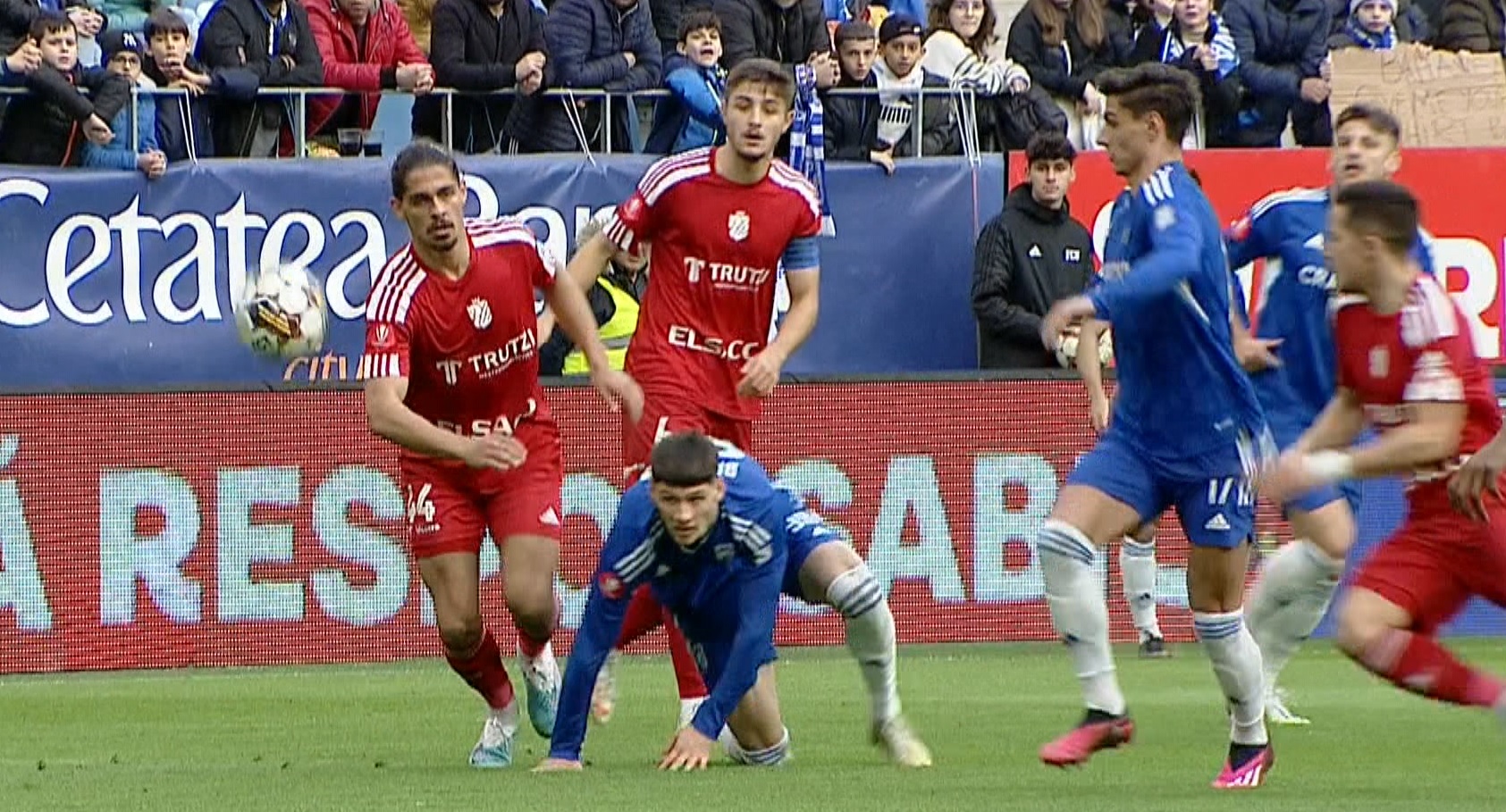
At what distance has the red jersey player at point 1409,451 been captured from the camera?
28.2ft

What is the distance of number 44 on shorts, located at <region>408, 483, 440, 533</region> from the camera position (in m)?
10.7

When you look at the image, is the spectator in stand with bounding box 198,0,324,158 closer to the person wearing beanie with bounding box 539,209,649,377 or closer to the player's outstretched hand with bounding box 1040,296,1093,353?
the person wearing beanie with bounding box 539,209,649,377

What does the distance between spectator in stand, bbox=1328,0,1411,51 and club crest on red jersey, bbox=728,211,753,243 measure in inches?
367

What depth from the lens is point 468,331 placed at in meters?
10.4

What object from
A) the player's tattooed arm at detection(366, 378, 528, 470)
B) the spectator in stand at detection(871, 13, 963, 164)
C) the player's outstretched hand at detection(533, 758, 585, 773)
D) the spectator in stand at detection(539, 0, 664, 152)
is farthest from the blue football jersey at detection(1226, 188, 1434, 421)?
the spectator in stand at detection(539, 0, 664, 152)

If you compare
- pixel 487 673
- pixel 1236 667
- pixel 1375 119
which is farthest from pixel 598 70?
pixel 1236 667

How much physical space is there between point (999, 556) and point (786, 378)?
1506 mm

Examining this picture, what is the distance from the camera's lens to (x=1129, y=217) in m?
9.54

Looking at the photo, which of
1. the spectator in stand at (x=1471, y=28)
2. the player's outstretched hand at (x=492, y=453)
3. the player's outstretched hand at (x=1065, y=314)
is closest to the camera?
the player's outstretched hand at (x=1065, y=314)

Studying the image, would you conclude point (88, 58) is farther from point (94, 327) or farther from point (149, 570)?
point (149, 570)

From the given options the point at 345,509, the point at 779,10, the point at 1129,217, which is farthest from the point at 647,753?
the point at 779,10

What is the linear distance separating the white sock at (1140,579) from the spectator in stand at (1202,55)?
4.54 metres

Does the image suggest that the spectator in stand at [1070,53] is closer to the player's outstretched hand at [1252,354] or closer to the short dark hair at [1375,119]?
the short dark hair at [1375,119]

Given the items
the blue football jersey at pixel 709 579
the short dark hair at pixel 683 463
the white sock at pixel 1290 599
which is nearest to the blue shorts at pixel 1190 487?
the blue football jersey at pixel 709 579
